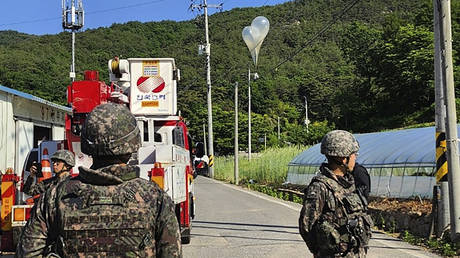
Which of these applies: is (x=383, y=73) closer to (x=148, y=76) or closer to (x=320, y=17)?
(x=320, y=17)

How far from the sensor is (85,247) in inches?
100.0

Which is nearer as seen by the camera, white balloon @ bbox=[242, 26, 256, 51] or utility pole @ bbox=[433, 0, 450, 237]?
utility pole @ bbox=[433, 0, 450, 237]

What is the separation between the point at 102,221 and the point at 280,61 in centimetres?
2739

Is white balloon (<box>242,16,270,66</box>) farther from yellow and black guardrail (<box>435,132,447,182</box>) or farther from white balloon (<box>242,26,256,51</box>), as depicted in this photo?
yellow and black guardrail (<box>435,132,447,182</box>)

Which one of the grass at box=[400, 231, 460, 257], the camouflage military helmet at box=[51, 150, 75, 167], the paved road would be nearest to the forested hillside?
the paved road

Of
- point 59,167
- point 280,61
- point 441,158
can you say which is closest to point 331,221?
point 59,167

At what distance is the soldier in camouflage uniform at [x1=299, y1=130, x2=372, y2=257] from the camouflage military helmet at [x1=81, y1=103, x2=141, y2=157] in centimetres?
183

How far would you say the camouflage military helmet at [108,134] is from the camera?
8.83 ft

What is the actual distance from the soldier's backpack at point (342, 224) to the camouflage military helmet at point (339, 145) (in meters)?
0.24

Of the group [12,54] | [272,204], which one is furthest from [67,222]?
[12,54]

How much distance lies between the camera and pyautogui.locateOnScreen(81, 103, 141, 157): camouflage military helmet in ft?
8.83

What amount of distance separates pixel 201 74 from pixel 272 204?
2872 centimetres

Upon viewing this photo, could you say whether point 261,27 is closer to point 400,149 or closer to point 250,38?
point 250,38

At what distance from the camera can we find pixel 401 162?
1546 cm
